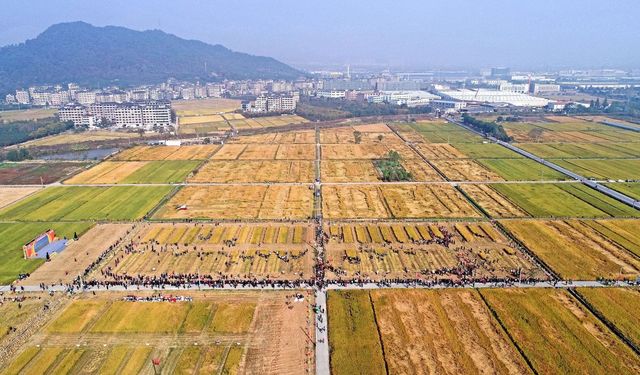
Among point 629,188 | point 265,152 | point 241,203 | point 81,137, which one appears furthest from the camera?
point 81,137

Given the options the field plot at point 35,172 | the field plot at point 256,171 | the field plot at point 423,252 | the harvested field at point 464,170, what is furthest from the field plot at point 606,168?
the field plot at point 35,172

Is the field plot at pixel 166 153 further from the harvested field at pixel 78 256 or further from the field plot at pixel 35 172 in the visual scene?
the harvested field at pixel 78 256

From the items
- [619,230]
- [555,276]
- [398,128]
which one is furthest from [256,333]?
[398,128]

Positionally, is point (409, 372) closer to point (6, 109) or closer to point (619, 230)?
point (619, 230)

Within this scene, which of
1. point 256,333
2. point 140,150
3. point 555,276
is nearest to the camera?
point 256,333

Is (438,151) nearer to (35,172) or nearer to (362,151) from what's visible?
(362,151)

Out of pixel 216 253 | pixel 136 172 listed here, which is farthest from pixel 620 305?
pixel 136 172
